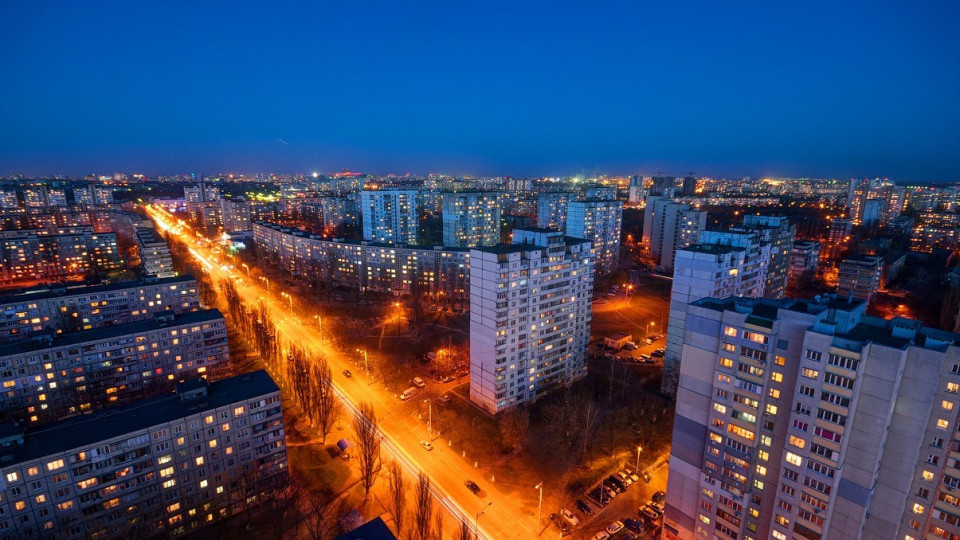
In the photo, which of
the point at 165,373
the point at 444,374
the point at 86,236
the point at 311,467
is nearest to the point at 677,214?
the point at 444,374

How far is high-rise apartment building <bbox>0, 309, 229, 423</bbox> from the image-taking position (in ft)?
129

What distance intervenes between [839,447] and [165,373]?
58.2 meters

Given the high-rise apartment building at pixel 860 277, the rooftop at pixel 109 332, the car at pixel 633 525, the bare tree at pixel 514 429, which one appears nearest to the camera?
the car at pixel 633 525

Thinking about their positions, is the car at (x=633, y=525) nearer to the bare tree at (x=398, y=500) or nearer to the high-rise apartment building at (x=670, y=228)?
the bare tree at (x=398, y=500)

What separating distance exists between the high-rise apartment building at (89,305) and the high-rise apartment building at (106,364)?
11739 mm

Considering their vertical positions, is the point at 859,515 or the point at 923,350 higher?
the point at 923,350

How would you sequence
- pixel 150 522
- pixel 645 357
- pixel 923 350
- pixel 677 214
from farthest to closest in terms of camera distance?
pixel 677 214, pixel 645 357, pixel 150 522, pixel 923 350

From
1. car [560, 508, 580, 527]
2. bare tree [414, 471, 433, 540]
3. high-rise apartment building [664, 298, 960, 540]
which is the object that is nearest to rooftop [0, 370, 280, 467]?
bare tree [414, 471, 433, 540]

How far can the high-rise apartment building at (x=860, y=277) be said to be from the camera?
72.6 m

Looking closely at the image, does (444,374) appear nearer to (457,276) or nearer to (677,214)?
(457,276)

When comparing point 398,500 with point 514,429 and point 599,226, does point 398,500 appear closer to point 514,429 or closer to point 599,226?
point 514,429

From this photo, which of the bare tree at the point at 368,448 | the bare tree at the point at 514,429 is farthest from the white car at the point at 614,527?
the bare tree at the point at 368,448

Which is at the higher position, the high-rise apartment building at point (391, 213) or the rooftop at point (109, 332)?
the high-rise apartment building at point (391, 213)

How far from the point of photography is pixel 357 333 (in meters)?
64.0
